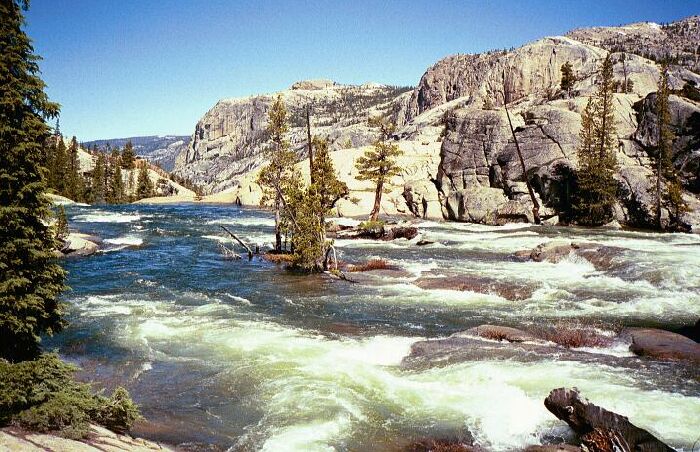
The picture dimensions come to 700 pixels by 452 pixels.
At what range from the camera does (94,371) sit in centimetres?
1438

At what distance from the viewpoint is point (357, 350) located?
15773 millimetres

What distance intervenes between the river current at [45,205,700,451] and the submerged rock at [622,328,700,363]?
0.50m

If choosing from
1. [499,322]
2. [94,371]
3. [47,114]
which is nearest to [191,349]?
[94,371]

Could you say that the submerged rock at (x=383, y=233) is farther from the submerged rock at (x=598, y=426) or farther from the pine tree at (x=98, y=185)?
the pine tree at (x=98, y=185)

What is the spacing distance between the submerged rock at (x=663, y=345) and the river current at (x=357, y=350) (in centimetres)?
50

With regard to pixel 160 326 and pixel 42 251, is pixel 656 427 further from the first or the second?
pixel 160 326

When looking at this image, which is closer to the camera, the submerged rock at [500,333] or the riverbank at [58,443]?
the riverbank at [58,443]

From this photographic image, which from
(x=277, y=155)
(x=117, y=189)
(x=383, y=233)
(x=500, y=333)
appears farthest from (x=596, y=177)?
(x=117, y=189)

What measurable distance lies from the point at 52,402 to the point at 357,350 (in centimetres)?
955

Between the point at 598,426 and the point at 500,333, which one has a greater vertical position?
the point at 598,426

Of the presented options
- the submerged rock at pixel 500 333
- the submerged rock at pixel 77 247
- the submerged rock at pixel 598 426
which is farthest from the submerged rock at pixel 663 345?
the submerged rock at pixel 77 247

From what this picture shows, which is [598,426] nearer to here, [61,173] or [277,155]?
[277,155]

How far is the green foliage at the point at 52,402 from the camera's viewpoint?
734 centimetres

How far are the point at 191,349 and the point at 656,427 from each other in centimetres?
1307
